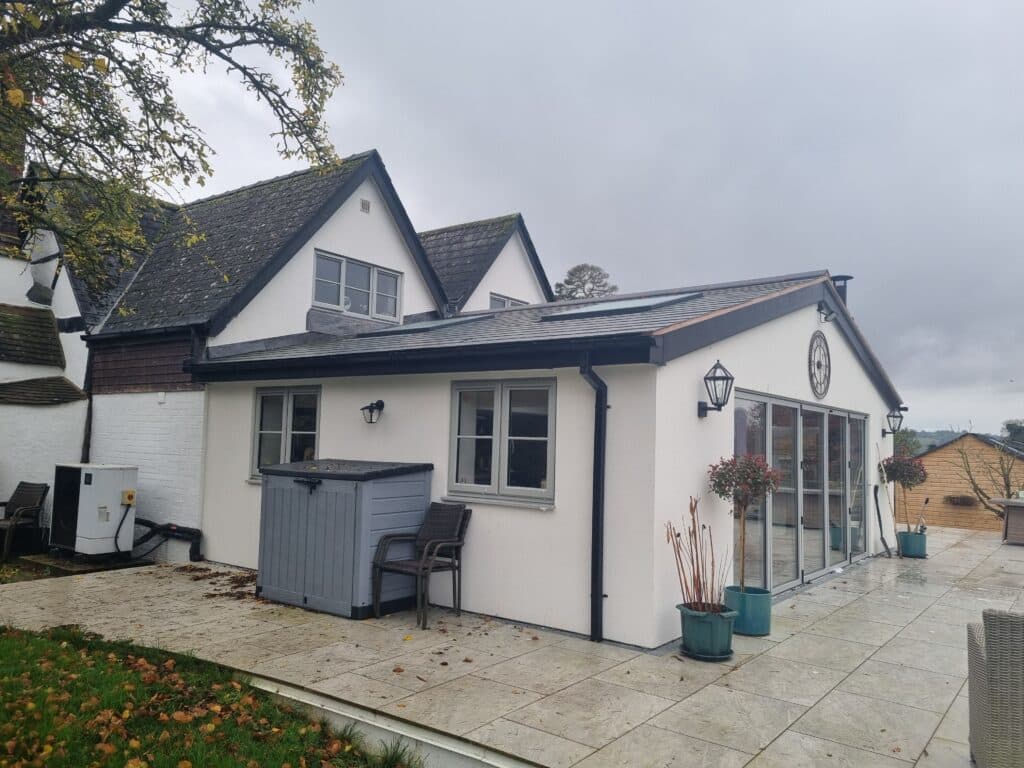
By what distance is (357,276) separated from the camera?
12492mm

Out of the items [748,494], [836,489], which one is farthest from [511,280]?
[748,494]

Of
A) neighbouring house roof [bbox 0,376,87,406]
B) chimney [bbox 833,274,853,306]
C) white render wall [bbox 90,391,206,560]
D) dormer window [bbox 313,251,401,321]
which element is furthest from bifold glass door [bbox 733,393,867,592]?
neighbouring house roof [bbox 0,376,87,406]

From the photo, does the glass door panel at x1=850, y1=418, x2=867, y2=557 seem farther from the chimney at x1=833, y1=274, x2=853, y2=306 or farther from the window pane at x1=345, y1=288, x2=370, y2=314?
the window pane at x1=345, y1=288, x2=370, y2=314

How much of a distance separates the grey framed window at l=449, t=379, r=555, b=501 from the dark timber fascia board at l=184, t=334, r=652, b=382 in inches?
11.7

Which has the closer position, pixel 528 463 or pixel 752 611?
pixel 752 611

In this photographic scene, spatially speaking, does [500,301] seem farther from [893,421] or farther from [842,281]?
[893,421]

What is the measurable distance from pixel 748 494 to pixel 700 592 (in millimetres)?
1012

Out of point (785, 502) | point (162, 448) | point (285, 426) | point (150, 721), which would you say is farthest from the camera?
point (162, 448)

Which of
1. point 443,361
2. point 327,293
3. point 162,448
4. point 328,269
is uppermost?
point 328,269

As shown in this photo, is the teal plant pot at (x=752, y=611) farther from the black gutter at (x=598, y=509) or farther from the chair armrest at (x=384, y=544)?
the chair armrest at (x=384, y=544)

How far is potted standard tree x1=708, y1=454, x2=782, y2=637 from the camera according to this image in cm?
635

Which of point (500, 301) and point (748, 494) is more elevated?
point (500, 301)

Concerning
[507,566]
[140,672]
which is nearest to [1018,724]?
[507,566]

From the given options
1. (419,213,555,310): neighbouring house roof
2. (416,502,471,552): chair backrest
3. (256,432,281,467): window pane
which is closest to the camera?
(416,502,471,552): chair backrest
